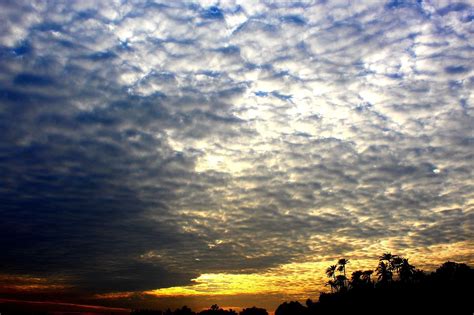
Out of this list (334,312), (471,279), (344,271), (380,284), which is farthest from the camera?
(344,271)

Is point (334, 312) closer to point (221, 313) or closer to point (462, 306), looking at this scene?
point (462, 306)

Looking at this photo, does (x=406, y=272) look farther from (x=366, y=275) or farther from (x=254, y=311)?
(x=254, y=311)

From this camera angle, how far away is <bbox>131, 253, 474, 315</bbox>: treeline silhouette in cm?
8825

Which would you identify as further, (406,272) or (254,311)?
(254,311)

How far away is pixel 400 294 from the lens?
102438mm

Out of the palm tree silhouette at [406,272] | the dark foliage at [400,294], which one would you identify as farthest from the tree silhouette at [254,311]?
the palm tree silhouette at [406,272]

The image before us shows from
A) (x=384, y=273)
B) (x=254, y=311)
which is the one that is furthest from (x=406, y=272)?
(x=254, y=311)

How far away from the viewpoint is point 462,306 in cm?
8250

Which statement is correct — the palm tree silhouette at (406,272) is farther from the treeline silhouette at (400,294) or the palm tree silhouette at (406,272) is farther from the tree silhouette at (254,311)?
the tree silhouette at (254,311)

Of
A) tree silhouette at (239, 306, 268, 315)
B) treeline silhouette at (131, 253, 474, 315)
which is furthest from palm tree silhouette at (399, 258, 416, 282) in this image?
tree silhouette at (239, 306, 268, 315)

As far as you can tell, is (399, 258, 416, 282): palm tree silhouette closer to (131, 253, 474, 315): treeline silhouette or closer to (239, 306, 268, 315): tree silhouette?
(131, 253, 474, 315): treeline silhouette

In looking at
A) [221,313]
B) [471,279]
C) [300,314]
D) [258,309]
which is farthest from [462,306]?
[221,313]

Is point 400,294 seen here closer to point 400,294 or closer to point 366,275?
point 400,294

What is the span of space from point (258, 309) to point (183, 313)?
39564 mm
